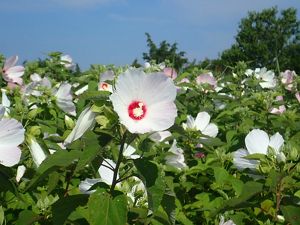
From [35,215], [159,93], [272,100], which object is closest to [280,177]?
[159,93]

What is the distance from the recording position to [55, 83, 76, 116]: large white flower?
319 centimetres

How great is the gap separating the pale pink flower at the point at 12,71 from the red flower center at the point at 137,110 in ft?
8.24

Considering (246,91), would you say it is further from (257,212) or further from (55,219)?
(55,219)

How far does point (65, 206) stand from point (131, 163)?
341 mm

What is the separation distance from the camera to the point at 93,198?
1609 millimetres

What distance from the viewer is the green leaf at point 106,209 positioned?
1.55m

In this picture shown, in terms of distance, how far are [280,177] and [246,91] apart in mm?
3414

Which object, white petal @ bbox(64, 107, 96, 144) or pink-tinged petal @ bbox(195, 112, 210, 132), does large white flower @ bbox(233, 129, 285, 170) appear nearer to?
white petal @ bbox(64, 107, 96, 144)

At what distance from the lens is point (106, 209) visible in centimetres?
158

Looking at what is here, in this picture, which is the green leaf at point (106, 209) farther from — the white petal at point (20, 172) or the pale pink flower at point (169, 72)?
the pale pink flower at point (169, 72)

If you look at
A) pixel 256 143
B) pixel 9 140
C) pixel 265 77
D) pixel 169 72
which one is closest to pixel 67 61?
pixel 169 72

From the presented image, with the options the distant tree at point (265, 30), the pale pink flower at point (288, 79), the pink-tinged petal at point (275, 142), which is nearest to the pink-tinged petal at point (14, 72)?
the pink-tinged petal at point (275, 142)

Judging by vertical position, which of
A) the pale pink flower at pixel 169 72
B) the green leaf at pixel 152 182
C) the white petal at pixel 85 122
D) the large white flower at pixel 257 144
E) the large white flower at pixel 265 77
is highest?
the white petal at pixel 85 122

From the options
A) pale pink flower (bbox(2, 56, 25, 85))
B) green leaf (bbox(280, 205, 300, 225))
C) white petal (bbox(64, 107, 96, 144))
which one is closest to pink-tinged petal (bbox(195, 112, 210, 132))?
pale pink flower (bbox(2, 56, 25, 85))
